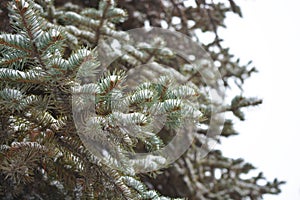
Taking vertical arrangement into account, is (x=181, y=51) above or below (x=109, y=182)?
above

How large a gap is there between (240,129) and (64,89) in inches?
60.8

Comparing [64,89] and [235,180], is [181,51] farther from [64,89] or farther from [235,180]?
[64,89]

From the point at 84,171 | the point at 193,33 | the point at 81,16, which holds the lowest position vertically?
the point at 84,171

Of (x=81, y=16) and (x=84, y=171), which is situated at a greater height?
(x=81, y=16)

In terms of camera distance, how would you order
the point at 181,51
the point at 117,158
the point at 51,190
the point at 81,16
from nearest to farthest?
the point at 117,158 → the point at 51,190 → the point at 81,16 → the point at 181,51

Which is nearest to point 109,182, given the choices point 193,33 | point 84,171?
point 84,171

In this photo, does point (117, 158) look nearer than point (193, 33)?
Yes

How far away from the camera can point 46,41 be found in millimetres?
776

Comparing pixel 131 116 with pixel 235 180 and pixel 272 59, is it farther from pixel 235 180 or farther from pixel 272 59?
pixel 272 59

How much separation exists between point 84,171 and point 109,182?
6 cm

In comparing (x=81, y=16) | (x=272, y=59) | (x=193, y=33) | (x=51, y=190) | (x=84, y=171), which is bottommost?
(x=51, y=190)

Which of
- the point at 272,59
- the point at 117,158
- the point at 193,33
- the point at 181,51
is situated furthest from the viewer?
the point at 272,59

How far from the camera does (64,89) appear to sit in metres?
0.87

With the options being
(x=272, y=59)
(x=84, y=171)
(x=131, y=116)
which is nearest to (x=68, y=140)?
(x=84, y=171)
